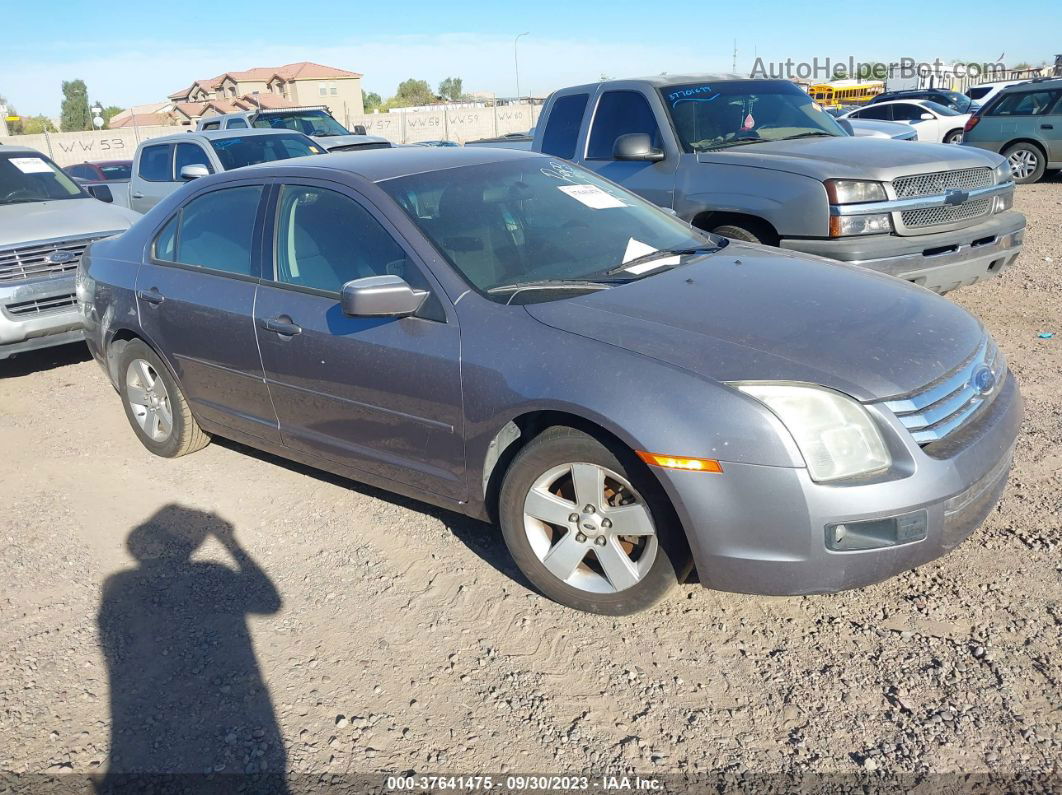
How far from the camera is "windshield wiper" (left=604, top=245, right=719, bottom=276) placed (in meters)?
3.87

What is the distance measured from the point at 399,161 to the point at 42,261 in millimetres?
4129

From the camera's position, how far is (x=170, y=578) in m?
3.92

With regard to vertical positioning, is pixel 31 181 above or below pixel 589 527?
above

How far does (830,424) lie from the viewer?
2.86 meters

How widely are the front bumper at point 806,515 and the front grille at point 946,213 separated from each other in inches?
130

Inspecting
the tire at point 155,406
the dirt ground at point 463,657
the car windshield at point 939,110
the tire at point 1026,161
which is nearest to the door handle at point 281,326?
the dirt ground at point 463,657

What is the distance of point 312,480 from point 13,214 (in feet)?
14.8

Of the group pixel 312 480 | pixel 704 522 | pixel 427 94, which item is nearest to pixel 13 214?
pixel 312 480

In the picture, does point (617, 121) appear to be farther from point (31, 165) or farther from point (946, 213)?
point (31, 165)

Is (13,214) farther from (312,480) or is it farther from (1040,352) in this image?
(1040,352)

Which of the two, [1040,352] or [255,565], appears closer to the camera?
[255,565]

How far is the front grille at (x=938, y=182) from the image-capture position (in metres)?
5.94

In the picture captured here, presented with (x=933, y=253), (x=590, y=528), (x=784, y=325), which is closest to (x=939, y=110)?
(x=933, y=253)

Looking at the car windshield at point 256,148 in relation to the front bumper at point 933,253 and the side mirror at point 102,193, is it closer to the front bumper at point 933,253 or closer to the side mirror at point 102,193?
the side mirror at point 102,193
